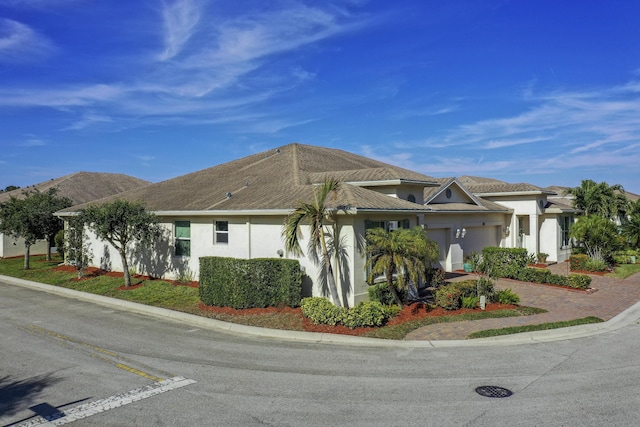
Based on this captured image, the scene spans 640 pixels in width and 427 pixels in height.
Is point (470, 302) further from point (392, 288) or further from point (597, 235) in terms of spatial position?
point (597, 235)

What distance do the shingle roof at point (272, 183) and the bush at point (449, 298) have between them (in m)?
3.24

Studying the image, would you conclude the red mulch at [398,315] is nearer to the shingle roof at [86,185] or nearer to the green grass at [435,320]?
the green grass at [435,320]

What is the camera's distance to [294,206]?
49.4 ft

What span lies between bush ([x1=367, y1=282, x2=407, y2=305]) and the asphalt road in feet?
11.2

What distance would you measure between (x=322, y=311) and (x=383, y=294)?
2772 mm

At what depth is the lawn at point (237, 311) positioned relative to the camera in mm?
12672

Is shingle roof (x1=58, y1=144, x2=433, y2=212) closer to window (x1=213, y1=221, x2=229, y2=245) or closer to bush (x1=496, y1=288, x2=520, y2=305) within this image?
window (x1=213, y1=221, x2=229, y2=245)

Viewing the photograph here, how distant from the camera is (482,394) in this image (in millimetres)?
8047

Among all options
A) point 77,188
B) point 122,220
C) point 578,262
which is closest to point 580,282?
point 578,262

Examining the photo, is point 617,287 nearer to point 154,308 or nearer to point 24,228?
point 154,308

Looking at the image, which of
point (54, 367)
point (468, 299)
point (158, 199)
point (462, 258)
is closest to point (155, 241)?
point (158, 199)

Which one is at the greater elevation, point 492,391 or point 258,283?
point 258,283

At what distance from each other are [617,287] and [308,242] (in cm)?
1483

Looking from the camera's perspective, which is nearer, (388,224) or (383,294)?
(383,294)
